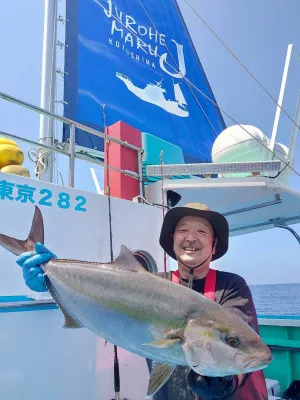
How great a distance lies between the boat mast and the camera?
4168mm

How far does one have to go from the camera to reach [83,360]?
3164 mm

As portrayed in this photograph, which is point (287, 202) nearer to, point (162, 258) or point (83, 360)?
point (162, 258)

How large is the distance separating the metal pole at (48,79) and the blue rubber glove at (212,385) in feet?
9.67

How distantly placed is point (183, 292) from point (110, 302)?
0.37 meters

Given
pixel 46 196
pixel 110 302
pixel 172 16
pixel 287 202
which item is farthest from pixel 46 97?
pixel 172 16

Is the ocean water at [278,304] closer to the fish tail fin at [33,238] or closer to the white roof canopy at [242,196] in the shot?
the white roof canopy at [242,196]

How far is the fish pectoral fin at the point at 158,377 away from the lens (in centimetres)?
160

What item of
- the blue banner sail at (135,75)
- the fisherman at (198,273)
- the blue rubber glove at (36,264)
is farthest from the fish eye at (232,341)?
→ the blue banner sail at (135,75)

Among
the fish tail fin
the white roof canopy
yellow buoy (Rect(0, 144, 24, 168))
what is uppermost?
yellow buoy (Rect(0, 144, 24, 168))

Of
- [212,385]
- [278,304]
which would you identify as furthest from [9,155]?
[278,304]

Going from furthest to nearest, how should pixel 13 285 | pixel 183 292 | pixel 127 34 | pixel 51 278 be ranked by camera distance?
pixel 127 34 → pixel 13 285 → pixel 51 278 → pixel 183 292

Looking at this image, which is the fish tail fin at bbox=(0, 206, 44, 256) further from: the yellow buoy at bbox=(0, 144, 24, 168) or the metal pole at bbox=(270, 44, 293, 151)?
the metal pole at bbox=(270, 44, 293, 151)

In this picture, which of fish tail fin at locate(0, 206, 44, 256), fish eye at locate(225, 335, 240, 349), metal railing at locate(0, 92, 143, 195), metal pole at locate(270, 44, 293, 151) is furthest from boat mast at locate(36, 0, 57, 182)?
metal pole at locate(270, 44, 293, 151)

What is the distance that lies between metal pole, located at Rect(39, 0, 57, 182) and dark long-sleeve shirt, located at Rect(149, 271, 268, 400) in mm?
2592
